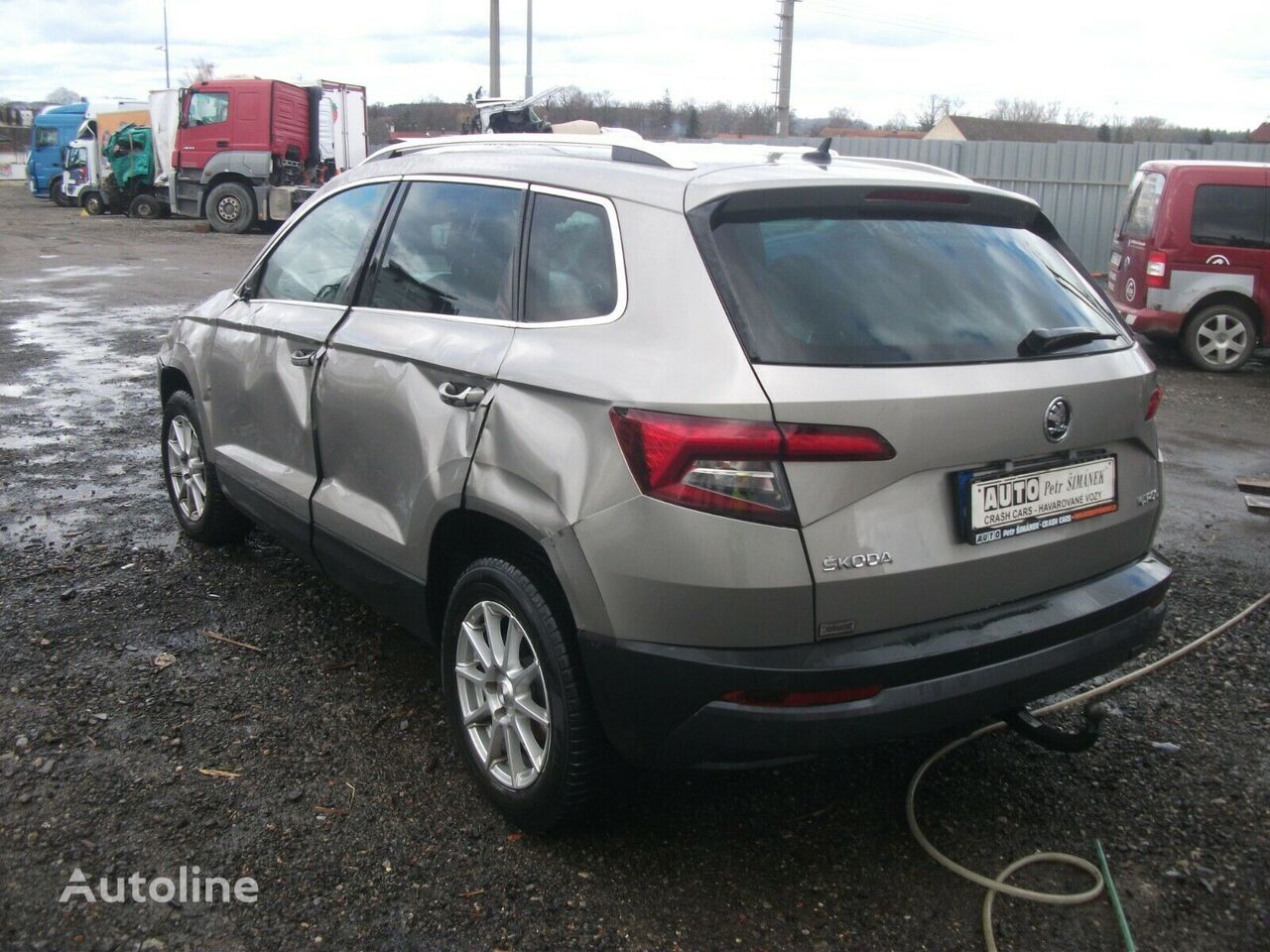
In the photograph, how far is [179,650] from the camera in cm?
421

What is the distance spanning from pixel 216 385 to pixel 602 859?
269 cm

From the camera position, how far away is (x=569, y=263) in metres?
3.03

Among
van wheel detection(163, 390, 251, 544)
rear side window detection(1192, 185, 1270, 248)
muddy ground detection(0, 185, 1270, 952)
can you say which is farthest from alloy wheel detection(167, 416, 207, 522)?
rear side window detection(1192, 185, 1270, 248)

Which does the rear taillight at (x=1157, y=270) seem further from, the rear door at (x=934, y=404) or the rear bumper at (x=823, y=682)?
the rear bumper at (x=823, y=682)

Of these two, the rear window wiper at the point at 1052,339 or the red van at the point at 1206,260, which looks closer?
the rear window wiper at the point at 1052,339

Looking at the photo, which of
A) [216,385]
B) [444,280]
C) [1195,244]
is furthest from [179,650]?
[1195,244]

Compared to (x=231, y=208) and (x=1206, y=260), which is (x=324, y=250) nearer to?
(x=1206, y=260)

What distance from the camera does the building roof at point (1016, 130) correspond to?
55031 millimetres

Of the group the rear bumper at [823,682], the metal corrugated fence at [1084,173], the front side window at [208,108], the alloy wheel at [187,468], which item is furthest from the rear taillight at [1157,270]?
the front side window at [208,108]

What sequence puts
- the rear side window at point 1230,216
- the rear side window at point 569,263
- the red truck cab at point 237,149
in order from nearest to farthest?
1. the rear side window at point 569,263
2. the rear side window at point 1230,216
3. the red truck cab at point 237,149

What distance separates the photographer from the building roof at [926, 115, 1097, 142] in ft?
181

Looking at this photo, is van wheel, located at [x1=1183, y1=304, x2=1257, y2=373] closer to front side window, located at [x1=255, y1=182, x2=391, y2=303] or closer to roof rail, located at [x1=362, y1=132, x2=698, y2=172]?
roof rail, located at [x1=362, y1=132, x2=698, y2=172]

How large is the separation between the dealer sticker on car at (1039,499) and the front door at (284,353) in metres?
2.17

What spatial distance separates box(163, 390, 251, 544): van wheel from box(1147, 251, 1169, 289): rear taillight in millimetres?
8713
